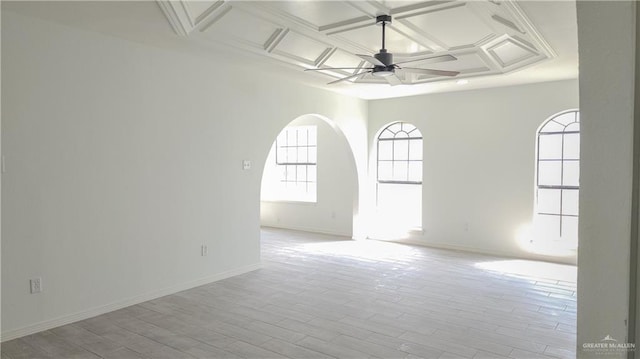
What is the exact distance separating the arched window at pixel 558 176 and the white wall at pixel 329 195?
3202 millimetres

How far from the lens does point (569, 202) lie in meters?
6.46

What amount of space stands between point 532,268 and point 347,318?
10.8ft

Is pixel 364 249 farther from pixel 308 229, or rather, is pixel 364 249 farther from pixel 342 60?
pixel 342 60

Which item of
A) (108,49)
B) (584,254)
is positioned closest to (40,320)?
(108,49)

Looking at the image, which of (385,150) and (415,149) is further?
(385,150)

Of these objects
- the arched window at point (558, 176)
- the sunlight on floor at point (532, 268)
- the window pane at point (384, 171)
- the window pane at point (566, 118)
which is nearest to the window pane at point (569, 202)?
the arched window at point (558, 176)

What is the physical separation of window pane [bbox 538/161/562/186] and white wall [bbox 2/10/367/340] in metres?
4.27

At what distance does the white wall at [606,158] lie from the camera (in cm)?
83

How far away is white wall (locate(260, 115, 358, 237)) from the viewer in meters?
8.59

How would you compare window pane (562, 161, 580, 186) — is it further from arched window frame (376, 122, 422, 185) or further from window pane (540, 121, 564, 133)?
arched window frame (376, 122, 422, 185)

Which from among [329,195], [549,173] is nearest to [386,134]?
[329,195]

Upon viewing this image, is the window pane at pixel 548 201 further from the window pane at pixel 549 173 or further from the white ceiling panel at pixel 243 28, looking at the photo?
the white ceiling panel at pixel 243 28

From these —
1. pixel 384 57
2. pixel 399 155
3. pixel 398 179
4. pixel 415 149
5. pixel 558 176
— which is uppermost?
pixel 384 57

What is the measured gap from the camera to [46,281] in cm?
371
